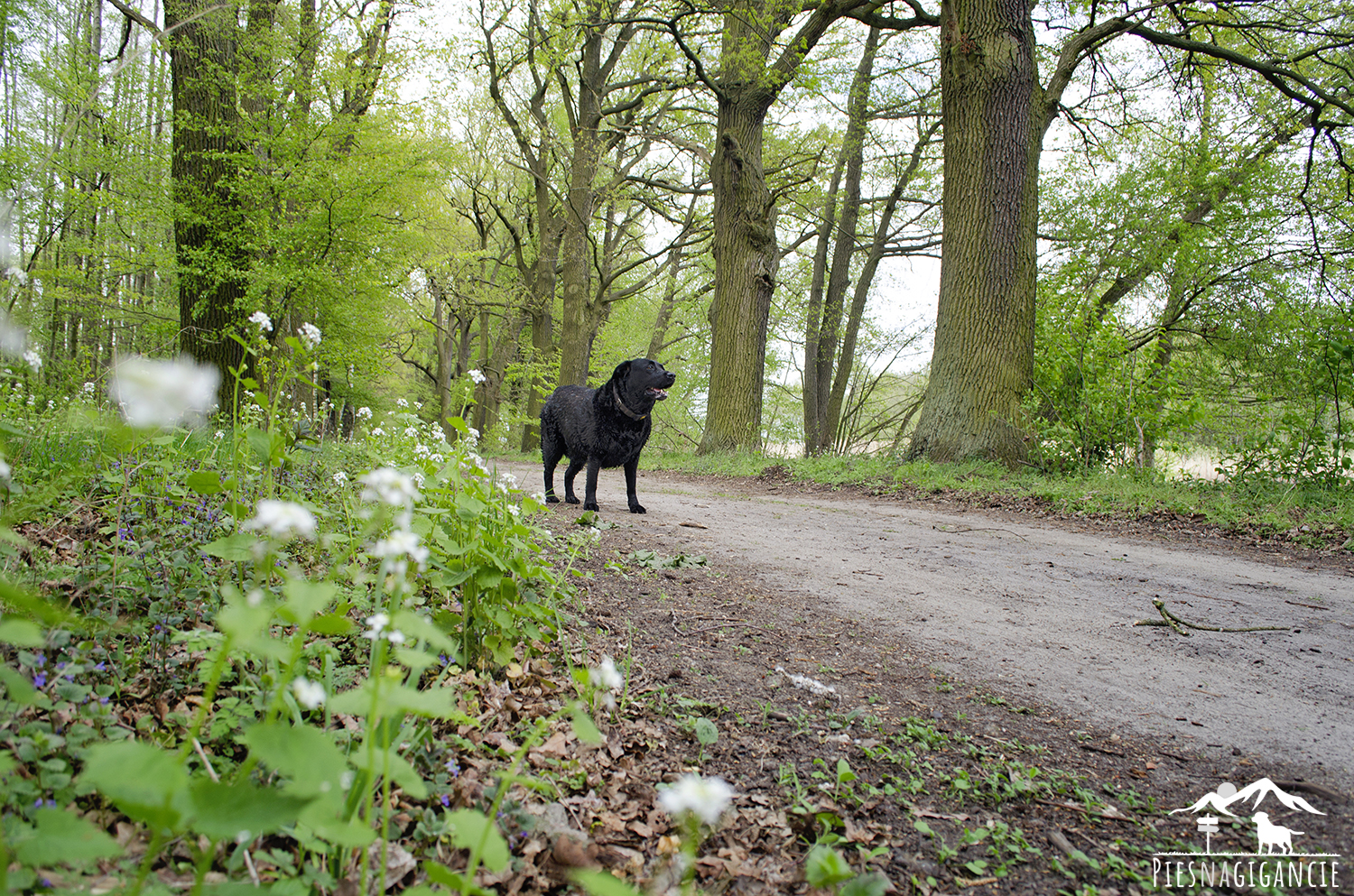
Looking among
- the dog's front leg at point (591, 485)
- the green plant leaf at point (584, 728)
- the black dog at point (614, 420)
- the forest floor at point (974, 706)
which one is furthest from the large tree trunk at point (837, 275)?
the green plant leaf at point (584, 728)

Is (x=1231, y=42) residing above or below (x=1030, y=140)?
above

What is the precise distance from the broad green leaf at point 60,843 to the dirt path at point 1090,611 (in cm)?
256

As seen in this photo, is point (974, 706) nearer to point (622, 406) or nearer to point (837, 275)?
point (622, 406)

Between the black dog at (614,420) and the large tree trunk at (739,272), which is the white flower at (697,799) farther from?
the large tree trunk at (739,272)

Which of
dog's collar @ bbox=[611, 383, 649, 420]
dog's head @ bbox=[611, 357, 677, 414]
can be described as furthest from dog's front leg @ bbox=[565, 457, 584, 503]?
dog's head @ bbox=[611, 357, 677, 414]

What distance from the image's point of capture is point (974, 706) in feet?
7.48

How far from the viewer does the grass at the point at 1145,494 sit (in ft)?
17.9

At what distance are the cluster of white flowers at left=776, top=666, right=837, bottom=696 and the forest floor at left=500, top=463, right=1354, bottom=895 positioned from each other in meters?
0.02

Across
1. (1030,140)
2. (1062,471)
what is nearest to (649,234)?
(1030,140)

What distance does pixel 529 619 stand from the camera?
2350 mm

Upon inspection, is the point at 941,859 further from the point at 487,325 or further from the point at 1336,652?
the point at 487,325

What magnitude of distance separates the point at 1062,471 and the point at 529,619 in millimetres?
7824

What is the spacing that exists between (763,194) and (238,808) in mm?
12611

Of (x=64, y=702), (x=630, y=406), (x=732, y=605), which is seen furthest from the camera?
(x=630, y=406)
